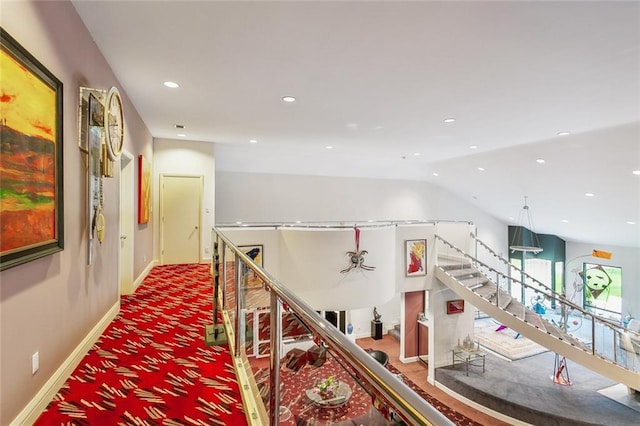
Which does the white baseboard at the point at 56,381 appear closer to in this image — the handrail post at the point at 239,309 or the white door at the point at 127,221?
the handrail post at the point at 239,309

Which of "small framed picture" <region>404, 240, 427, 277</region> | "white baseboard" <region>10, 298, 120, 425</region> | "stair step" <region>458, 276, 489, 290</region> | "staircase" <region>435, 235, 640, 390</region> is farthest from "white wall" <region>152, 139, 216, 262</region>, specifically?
"stair step" <region>458, 276, 489, 290</region>

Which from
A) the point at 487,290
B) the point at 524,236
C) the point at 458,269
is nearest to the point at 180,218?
the point at 458,269

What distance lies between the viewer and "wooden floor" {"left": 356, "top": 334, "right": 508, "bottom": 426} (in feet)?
28.1

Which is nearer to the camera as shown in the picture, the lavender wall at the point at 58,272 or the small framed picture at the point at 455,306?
the lavender wall at the point at 58,272

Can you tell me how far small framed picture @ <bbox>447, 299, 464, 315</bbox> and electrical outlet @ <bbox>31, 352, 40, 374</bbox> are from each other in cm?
1091

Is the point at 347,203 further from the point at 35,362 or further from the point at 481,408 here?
the point at 35,362

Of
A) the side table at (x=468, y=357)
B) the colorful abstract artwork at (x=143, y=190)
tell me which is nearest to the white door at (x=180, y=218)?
the colorful abstract artwork at (x=143, y=190)

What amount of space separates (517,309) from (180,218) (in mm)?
9294

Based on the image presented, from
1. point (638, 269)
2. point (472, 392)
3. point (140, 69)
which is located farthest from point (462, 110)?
point (638, 269)

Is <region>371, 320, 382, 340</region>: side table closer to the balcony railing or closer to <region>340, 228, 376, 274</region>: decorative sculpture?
<region>340, 228, 376, 274</region>: decorative sculpture

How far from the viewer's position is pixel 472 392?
29.9 ft

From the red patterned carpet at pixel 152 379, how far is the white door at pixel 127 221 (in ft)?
3.16

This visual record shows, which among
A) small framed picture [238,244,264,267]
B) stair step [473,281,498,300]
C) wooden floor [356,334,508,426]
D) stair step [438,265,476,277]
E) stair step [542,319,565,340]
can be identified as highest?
small framed picture [238,244,264,267]

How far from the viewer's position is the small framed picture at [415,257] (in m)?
10.2
